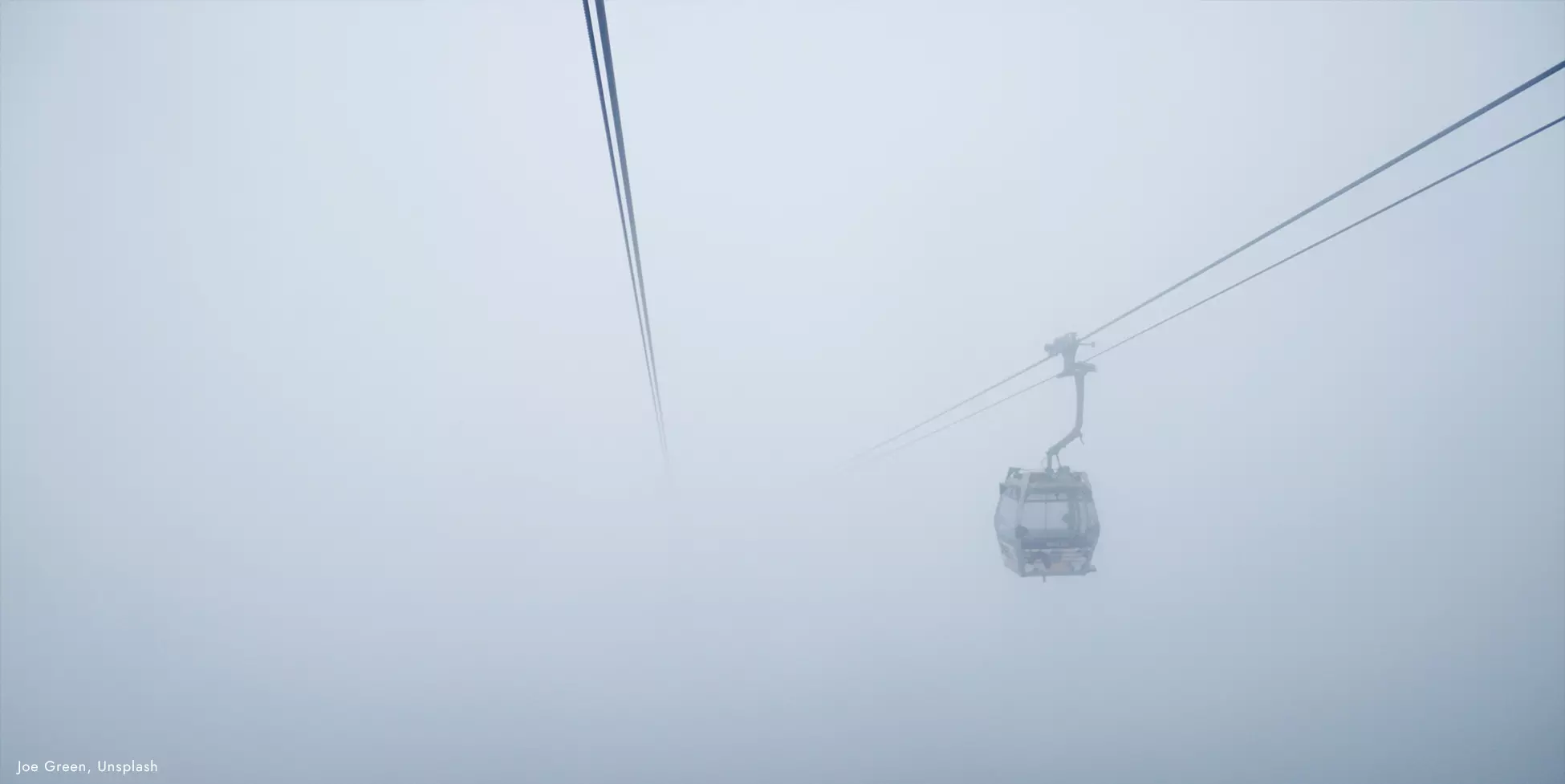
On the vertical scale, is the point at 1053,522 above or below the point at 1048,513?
below

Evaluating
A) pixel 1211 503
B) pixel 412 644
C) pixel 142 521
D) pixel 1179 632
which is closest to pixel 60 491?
pixel 142 521

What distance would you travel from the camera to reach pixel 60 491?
95.9ft

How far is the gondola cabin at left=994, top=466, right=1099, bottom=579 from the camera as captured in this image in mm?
7242

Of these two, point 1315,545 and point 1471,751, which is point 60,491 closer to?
point 1315,545

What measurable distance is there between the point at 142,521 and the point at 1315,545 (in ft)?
194

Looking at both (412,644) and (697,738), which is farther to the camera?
(412,644)

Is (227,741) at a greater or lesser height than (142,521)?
lesser

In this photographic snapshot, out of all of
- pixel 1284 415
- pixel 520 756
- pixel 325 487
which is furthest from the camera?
pixel 1284 415

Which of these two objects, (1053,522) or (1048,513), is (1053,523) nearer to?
(1053,522)

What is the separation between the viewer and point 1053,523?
286 inches

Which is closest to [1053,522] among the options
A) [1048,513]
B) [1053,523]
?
[1053,523]

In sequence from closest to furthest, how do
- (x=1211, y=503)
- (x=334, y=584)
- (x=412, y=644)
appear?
1. (x=412, y=644)
2. (x=334, y=584)
3. (x=1211, y=503)

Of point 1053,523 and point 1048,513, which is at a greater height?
point 1048,513

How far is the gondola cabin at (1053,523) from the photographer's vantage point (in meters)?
7.24
